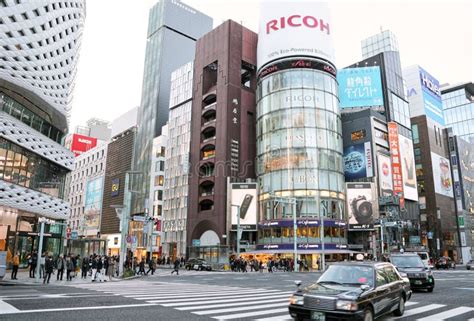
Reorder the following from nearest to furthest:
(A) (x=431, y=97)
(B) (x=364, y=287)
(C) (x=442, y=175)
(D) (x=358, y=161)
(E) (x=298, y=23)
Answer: (B) (x=364, y=287) < (E) (x=298, y=23) < (D) (x=358, y=161) < (C) (x=442, y=175) < (A) (x=431, y=97)

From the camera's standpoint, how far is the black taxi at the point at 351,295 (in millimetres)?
7723

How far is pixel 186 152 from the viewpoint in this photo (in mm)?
78625

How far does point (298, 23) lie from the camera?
64.7 metres

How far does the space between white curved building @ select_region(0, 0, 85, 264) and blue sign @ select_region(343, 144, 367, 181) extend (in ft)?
159

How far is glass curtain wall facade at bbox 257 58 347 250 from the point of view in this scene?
5891cm

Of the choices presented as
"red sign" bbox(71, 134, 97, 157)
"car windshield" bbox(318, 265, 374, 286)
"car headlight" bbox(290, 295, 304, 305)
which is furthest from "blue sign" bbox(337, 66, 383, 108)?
"red sign" bbox(71, 134, 97, 157)

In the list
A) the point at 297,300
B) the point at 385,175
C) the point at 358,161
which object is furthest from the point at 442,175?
the point at 297,300

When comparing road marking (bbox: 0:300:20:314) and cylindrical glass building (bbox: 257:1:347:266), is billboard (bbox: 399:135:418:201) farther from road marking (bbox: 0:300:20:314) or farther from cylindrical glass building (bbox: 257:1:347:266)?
road marking (bbox: 0:300:20:314)

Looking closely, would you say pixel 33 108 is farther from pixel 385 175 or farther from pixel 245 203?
pixel 385 175

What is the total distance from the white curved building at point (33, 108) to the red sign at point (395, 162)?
57.6 metres

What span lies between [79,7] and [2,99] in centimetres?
1522

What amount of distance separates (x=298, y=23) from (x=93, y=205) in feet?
247

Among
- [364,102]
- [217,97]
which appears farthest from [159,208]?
[364,102]

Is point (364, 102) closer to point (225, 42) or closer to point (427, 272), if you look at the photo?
point (225, 42)
